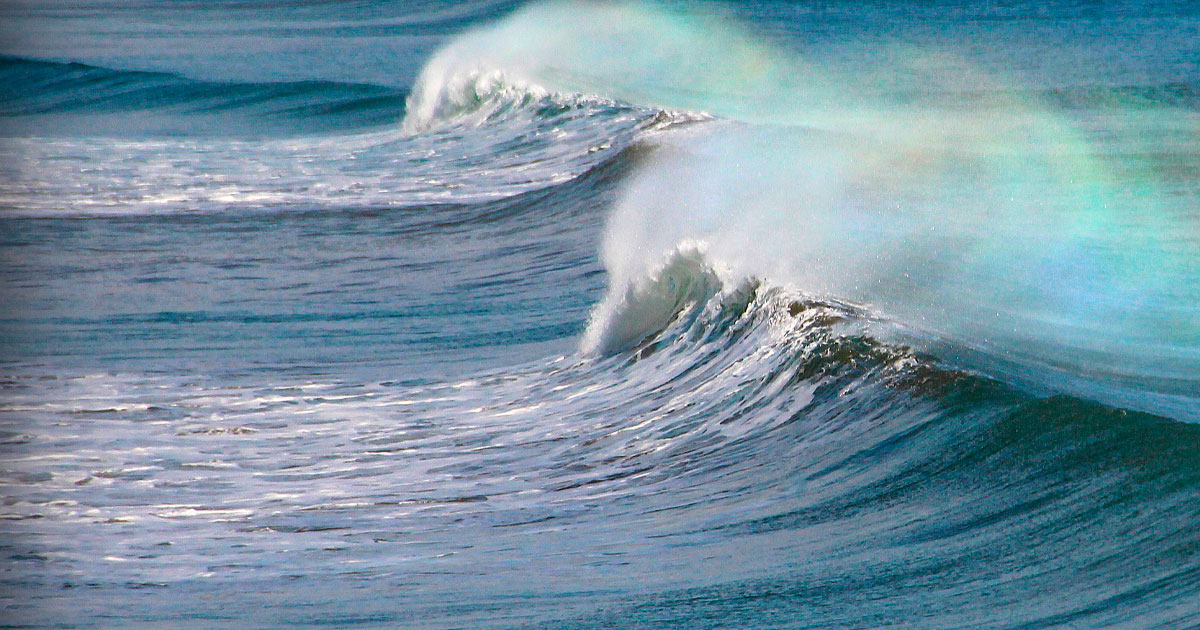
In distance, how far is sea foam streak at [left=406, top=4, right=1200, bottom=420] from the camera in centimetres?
564

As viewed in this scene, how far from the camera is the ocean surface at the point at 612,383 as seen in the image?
3.76 m

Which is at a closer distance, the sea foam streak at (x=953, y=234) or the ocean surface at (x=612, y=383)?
the ocean surface at (x=612, y=383)

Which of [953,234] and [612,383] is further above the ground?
[953,234]

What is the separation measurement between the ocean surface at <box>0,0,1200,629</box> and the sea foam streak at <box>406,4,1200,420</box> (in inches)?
1.4

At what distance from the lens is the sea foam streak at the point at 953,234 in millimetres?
5637

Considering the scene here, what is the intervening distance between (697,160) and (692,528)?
672 centimetres

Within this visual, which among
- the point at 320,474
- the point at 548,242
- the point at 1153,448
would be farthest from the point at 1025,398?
the point at 548,242

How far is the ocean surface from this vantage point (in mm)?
3764

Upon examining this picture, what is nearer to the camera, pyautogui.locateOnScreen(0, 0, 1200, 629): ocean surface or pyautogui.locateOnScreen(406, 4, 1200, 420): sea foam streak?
pyautogui.locateOnScreen(0, 0, 1200, 629): ocean surface

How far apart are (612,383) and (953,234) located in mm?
2777

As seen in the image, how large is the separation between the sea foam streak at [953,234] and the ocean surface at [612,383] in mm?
37

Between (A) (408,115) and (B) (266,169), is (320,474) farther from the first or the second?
(A) (408,115)

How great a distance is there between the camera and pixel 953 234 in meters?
8.35

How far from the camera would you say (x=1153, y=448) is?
4.19 meters
